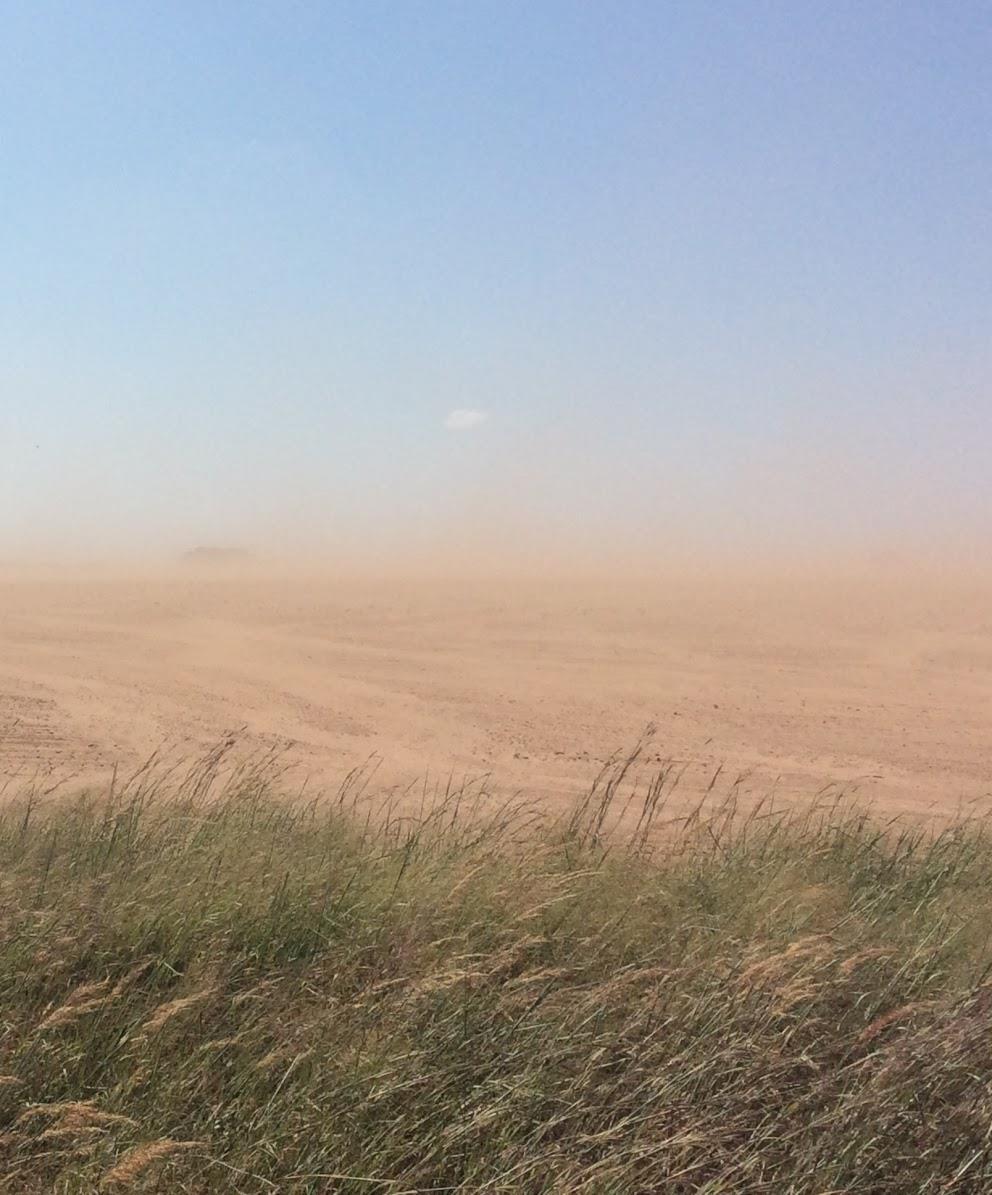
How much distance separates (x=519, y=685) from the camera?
1953 cm

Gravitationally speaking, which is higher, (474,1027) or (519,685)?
(474,1027)

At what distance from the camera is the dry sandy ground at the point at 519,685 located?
12828 mm

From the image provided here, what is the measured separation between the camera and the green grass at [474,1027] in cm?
289

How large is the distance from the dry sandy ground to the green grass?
15.6ft

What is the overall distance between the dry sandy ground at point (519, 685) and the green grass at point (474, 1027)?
4.76 meters

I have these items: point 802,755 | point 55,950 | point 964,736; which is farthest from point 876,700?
point 55,950

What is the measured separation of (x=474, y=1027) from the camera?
341 centimetres

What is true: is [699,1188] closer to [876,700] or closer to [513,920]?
[513,920]

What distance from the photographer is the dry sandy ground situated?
1283 centimetres

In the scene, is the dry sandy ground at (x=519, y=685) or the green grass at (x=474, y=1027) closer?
the green grass at (x=474, y=1027)

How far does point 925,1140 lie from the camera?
302cm

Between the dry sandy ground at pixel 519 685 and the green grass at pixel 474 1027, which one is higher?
the green grass at pixel 474 1027

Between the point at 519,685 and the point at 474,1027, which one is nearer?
the point at 474,1027

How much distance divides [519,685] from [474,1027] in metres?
16.1
